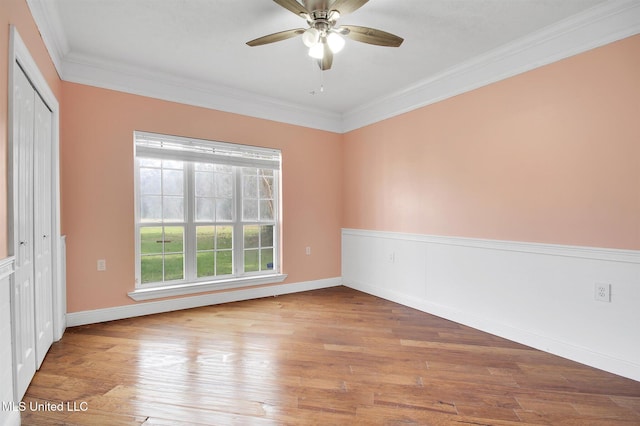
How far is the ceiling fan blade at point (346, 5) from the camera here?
1970 mm

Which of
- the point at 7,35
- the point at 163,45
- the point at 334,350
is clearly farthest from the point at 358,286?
the point at 7,35

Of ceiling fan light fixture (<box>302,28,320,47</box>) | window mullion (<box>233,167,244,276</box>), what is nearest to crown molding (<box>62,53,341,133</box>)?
window mullion (<box>233,167,244,276</box>)

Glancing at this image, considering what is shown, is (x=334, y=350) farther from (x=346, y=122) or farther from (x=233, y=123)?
(x=346, y=122)

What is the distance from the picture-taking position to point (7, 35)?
5.52 ft

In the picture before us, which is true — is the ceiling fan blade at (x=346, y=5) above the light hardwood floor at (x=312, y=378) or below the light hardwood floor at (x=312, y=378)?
above

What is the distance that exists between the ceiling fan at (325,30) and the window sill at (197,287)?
2785 millimetres

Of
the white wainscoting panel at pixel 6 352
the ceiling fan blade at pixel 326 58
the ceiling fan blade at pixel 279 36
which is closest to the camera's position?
the white wainscoting panel at pixel 6 352

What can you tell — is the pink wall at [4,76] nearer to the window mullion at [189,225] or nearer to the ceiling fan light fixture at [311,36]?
the ceiling fan light fixture at [311,36]

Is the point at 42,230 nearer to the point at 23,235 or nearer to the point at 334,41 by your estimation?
the point at 23,235

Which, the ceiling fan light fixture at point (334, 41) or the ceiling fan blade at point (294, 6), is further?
the ceiling fan light fixture at point (334, 41)

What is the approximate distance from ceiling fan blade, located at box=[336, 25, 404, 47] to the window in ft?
7.41

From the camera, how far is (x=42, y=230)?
2.45 metres

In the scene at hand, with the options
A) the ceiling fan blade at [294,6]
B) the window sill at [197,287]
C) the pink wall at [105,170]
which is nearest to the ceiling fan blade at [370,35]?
the ceiling fan blade at [294,6]

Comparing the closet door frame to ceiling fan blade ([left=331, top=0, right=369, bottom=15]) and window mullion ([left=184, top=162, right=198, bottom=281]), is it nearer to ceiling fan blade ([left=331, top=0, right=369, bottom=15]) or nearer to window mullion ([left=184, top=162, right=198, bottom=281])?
window mullion ([left=184, top=162, right=198, bottom=281])
